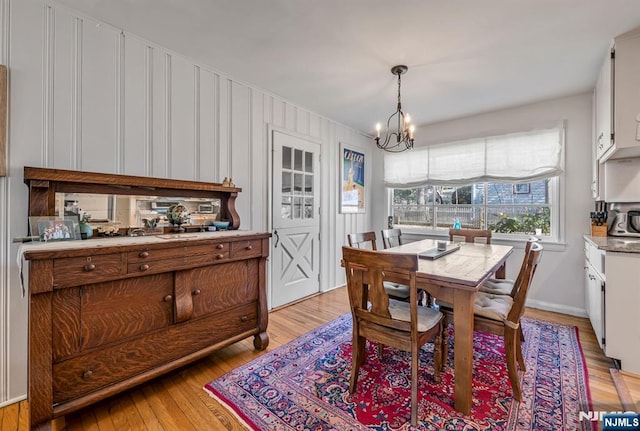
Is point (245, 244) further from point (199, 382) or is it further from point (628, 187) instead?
point (628, 187)

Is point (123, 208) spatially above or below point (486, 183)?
below

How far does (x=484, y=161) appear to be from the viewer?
3.79m

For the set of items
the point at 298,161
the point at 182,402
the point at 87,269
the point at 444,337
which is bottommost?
the point at 182,402

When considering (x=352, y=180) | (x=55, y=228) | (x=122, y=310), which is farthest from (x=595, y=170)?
(x=55, y=228)

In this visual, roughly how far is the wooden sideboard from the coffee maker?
11.8 ft

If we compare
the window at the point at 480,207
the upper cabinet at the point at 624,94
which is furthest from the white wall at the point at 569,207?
the upper cabinet at the point at 624,94

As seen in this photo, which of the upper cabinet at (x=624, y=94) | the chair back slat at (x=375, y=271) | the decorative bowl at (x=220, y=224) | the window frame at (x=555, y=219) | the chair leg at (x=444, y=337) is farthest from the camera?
the window frame at (x=555, y=219)

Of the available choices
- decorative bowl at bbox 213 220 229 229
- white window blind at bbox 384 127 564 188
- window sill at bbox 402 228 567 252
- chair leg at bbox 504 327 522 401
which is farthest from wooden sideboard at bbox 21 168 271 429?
white window blind at bbox 384 127 564 188

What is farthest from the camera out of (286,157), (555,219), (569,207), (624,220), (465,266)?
(286,157)

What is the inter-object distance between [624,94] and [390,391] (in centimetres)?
284

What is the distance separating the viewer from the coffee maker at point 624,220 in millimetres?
2752

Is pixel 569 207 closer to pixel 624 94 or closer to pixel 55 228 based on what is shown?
pixel 624 94

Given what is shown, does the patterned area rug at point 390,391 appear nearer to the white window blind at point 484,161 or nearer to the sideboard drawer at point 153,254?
the sideboard drawer at point 153,254

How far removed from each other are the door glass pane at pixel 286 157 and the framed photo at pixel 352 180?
1.08 meters
